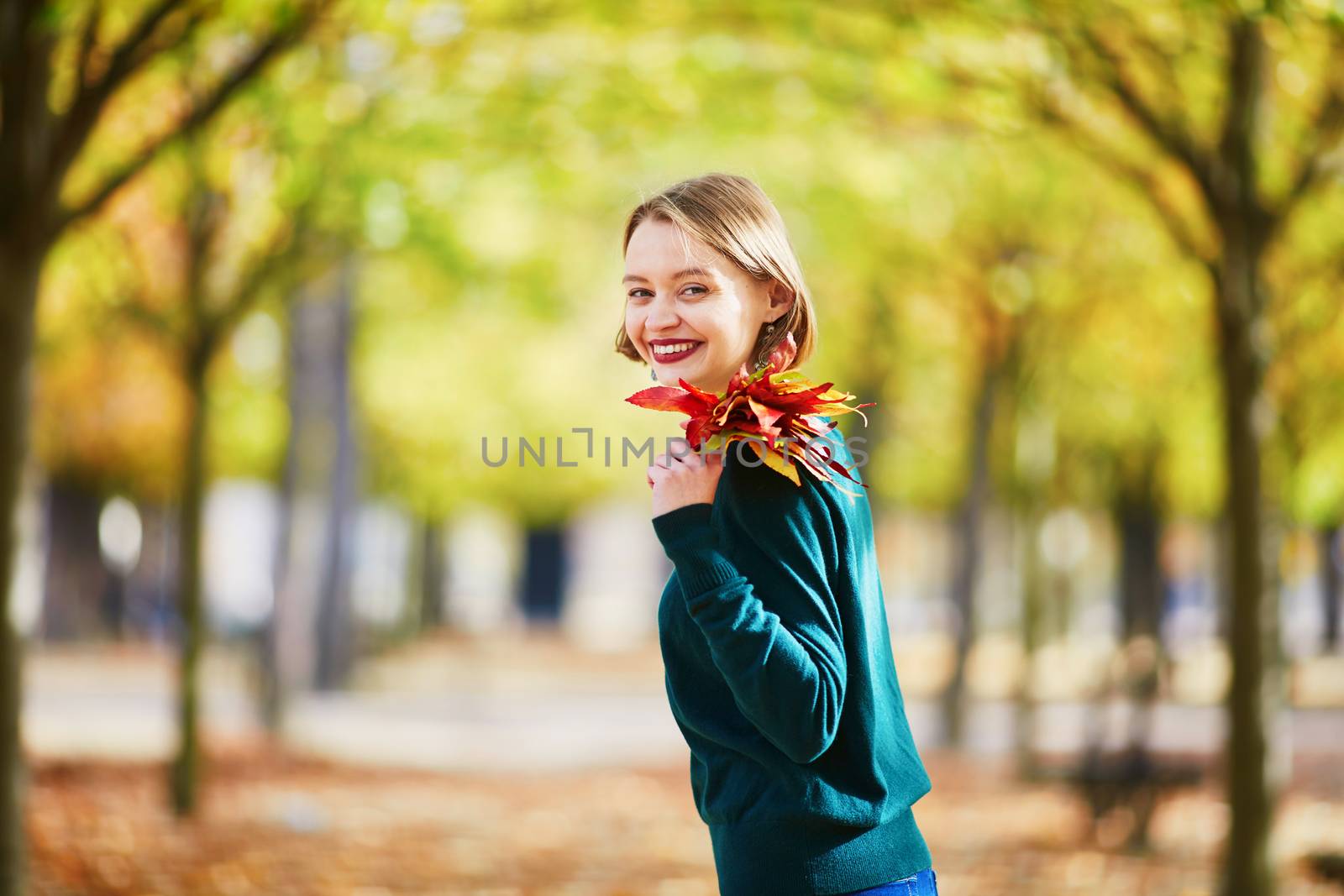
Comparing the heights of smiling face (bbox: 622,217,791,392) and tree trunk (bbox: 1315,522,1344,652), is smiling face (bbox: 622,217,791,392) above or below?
above

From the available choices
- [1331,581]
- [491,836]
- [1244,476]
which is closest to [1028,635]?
[491,836]

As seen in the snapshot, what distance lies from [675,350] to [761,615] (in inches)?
17.3

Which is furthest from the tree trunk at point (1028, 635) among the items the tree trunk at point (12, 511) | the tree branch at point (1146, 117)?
the tree trunk at point (12, 511)

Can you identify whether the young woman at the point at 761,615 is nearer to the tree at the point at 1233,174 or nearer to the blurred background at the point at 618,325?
the blurred background at the point at 618,325

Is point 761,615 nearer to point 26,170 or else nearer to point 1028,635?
point 26,170

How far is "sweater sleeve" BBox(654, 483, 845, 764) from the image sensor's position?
1675 millimetres

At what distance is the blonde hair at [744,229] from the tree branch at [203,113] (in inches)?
149

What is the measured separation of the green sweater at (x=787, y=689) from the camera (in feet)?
5.55

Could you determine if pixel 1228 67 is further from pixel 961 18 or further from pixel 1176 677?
pixel 1176 677

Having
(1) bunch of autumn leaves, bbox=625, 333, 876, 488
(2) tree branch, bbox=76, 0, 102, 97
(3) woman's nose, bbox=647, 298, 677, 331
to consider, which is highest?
(2) tree branch, bbox=76, 0, 102, 97

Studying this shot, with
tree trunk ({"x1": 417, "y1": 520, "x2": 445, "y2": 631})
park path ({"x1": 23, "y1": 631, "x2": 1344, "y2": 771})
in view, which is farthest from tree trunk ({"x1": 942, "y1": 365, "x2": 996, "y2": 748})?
tree trunk ({"x1": 417, "y1": 520, "x2": 445, "y2": 631})

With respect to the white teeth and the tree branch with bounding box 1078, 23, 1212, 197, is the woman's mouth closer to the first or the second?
the white teeth

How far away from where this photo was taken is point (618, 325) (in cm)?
301

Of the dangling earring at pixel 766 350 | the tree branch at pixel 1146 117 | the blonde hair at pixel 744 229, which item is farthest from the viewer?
the tree branch at pixel 1146 117
